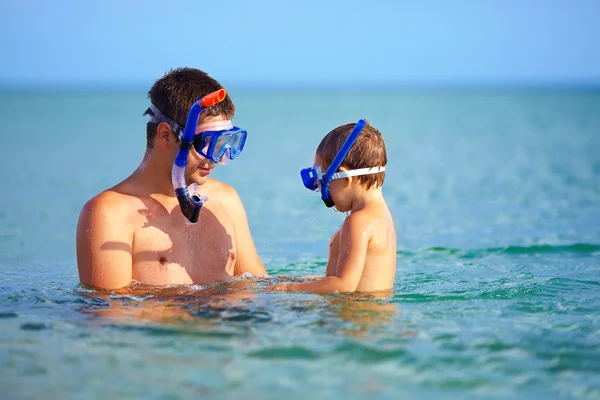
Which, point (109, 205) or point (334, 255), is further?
point (334, 255)

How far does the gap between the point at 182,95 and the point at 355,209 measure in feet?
4.27

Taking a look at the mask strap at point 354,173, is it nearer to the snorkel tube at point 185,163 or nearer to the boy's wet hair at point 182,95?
the boy's wet hair at point 182,95

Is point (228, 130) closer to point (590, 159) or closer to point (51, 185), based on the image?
point (51, 185)

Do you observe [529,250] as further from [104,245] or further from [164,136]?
[104,245]

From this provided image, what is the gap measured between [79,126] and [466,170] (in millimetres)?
22972

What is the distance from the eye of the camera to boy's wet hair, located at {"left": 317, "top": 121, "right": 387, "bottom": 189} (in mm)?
5590

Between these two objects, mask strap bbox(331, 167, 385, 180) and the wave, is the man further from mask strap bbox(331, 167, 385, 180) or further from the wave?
the wave

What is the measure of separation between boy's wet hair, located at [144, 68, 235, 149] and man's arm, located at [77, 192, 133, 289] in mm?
508

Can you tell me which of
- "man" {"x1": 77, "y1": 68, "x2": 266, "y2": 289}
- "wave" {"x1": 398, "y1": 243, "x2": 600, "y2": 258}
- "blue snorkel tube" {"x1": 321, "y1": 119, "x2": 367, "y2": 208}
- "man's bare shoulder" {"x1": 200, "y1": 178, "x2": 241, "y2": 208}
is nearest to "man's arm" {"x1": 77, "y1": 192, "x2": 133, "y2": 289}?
"man" {"x1": 77, "y1": 68, "x2": 266, "y2": 289}

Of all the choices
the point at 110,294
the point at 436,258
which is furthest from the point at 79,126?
the point at 110,294

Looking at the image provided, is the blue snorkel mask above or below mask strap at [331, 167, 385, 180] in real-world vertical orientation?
above

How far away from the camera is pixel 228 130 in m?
5.26

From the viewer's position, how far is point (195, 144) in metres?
5.22

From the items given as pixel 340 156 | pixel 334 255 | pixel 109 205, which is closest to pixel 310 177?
pixel 340 156
